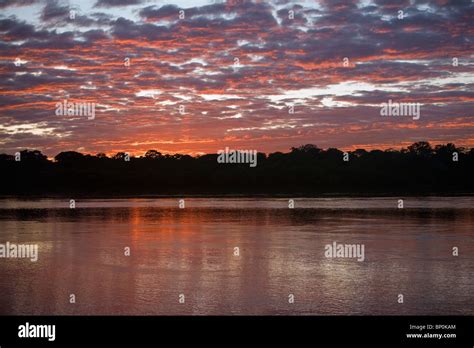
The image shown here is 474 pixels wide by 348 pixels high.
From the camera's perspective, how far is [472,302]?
515 inches

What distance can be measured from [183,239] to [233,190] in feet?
269

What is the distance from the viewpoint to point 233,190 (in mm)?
107000

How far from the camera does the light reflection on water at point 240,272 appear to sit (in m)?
13.0

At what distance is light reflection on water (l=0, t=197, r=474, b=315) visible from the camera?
13.0 meters

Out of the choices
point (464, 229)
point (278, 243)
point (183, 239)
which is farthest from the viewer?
point (464, 229)

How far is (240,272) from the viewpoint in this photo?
661 inches

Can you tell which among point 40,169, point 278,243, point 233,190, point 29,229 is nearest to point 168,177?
point 233,190
